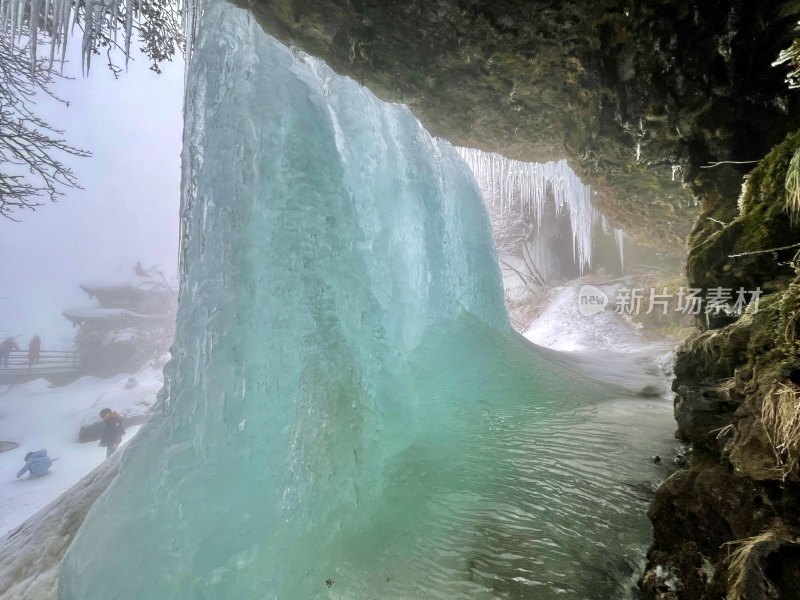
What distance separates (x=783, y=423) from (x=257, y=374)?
299 cm

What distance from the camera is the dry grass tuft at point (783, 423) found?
54.1 inches

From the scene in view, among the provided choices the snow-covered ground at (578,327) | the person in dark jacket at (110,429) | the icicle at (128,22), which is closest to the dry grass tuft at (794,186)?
the icicle at (128,22)

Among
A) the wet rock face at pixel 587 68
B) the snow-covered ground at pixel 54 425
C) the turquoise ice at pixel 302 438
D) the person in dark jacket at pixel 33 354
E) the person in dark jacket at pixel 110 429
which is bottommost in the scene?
the snow-covered ground at pixel 54 425

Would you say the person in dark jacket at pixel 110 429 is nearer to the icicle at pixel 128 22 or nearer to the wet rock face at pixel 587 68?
the icicle at pixel 128 22

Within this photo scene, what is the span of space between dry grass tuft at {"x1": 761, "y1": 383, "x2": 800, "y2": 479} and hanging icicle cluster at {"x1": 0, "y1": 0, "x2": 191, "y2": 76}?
5196 mm

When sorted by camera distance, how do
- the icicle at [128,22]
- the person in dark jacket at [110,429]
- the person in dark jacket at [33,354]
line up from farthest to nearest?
1. the person in dark jacket at [33,354]
2. the person in dark jacket at [110,429]
3. the icicle at [128,22]

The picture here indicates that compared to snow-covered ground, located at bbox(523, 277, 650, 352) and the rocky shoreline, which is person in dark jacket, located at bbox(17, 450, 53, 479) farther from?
the rocky shoreline

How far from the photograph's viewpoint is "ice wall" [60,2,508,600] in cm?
243

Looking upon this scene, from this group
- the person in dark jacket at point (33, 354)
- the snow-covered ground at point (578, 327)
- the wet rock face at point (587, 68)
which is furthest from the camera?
the person in dark jacket at point (33, 354)

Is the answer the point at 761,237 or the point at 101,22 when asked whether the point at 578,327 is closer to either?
the point at 761,237

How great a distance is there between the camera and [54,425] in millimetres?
23031

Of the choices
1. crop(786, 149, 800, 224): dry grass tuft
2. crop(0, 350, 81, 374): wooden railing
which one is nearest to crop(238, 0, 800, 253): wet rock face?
crop(786, 149, 800, 224): dry grass tuft

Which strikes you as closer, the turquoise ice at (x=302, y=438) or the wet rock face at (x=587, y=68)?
the turquoise ice at (x=302, y=438)

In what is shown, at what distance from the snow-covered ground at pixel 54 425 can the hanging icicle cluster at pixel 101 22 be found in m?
15.0
